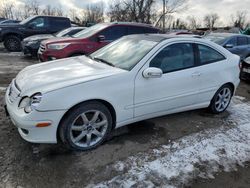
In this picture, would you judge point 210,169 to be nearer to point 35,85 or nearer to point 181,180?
point 181,180

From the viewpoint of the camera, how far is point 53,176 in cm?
267

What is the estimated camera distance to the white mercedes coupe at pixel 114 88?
2.78m

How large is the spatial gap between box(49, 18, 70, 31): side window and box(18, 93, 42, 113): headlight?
10310 mm

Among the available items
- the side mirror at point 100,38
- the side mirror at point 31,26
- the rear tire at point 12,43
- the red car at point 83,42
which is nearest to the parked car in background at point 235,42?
the red car at point 83,42

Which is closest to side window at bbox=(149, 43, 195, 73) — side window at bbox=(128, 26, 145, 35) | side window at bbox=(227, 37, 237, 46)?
side window at bbox=(128, 26, 145, 35)

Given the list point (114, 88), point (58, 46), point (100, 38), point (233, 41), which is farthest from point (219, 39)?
point (114, 88)

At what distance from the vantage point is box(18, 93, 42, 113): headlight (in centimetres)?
269

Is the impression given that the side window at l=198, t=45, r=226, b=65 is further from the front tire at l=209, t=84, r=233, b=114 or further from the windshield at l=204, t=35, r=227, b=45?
the windshield at l=204, t=35, r=227, b=45

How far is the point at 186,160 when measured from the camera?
3.10m

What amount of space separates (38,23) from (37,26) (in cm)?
17

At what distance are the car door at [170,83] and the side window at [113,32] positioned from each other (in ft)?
13.0

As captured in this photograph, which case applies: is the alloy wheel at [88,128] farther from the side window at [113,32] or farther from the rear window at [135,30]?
the rear window at [135,30]

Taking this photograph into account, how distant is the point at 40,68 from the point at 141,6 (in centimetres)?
2983

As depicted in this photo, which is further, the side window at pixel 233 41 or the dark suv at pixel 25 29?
the dark suv at pixel 25 29
